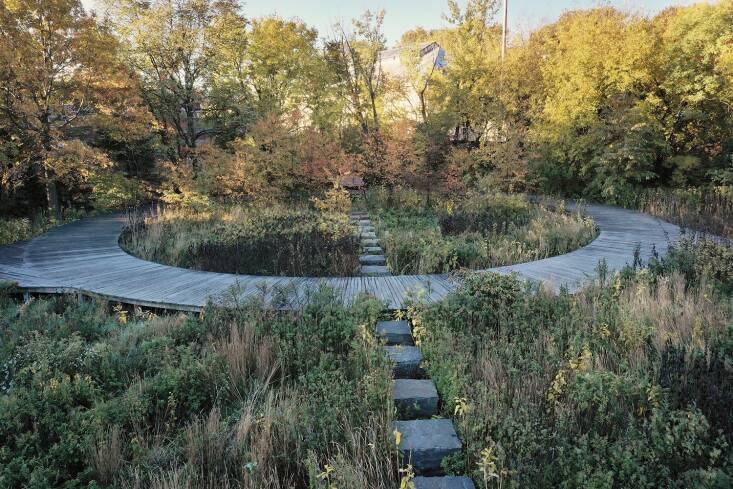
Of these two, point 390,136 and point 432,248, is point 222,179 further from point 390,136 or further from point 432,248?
point 432,248

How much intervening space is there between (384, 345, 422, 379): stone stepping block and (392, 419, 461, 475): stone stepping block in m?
0.69

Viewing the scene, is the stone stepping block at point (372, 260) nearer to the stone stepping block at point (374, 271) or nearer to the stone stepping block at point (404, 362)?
the stone stepping block at point (374, 271)

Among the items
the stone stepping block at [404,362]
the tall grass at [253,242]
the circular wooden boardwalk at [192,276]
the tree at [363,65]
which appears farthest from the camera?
the tree at [363,65]

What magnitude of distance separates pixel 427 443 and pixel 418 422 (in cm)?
23

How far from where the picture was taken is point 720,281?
4.90 metres

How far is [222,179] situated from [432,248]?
260 inches

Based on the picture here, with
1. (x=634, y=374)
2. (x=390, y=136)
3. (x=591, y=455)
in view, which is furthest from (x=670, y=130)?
(x=591, y=455)

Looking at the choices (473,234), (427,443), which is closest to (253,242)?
(473,234)

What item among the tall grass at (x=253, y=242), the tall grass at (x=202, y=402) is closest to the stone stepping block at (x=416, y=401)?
the tall grass at (x=202, y=402)

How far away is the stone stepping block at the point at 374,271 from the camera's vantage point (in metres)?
6.25

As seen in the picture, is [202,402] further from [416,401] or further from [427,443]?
[427,443]

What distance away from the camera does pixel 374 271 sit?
640 cm

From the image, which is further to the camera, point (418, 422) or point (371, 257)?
point (371, 257)

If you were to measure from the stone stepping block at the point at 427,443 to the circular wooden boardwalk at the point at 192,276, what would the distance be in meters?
1.68
